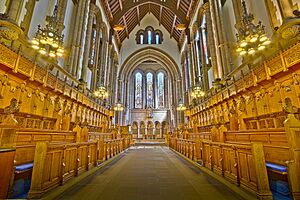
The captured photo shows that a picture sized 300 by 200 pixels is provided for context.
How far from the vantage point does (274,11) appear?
262 inches

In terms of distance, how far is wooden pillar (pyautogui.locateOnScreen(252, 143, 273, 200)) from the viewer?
2.34 m

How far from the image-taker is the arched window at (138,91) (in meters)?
27.2

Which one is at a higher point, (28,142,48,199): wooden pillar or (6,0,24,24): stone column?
(6,0,24,24): stone column

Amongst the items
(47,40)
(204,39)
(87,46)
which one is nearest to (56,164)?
(47,40)

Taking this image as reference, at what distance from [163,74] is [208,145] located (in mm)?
24678

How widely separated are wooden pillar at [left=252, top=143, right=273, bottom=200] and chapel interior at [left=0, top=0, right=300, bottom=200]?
15mm

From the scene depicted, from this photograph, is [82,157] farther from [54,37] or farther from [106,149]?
[54,37]

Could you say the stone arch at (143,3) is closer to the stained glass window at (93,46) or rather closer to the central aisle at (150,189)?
the stained glass window at (93,46)

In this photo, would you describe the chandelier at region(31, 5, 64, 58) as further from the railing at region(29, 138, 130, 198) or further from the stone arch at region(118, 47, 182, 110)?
the stone arch at region(118, 47, 182, 110)

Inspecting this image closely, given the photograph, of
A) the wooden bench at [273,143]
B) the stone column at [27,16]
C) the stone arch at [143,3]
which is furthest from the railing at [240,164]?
the stone arch at [143,3]

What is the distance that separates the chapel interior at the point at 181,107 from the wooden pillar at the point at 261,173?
0.05 ft

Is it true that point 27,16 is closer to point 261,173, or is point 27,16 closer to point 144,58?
point 261,173

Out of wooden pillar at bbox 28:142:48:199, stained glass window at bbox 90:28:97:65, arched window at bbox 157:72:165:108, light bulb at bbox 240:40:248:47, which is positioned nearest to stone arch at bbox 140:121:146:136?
arched window at bbox 157:72:165:108

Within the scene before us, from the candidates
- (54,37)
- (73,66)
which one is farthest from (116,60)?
(54,37)
